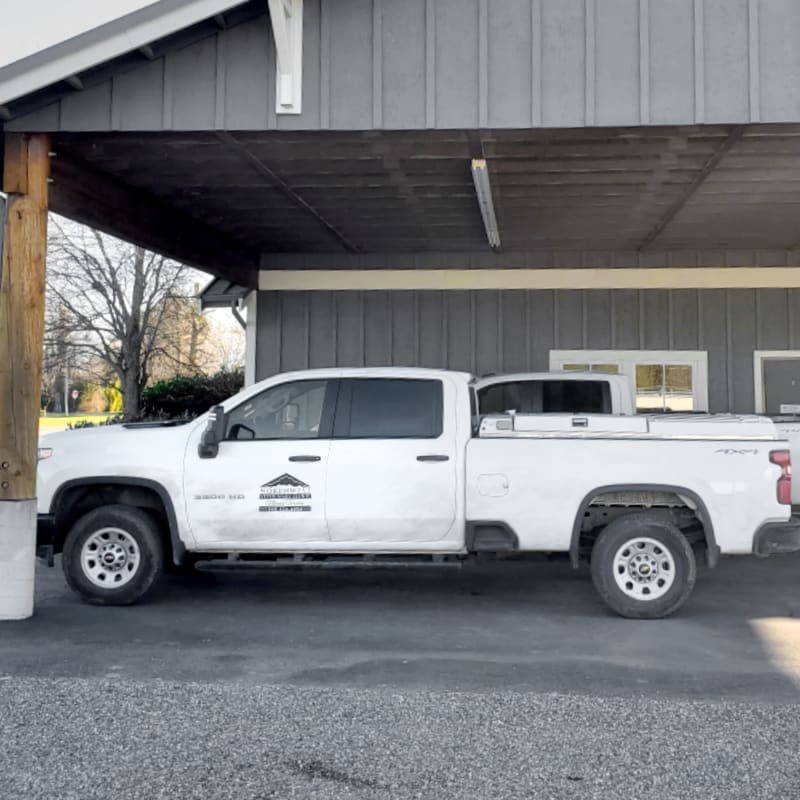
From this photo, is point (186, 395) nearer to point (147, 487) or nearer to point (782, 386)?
point (147, 487)

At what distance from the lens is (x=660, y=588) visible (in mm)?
6824

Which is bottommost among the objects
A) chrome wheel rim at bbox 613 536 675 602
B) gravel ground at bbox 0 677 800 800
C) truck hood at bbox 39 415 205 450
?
gravel ground at bbox 0 677 800 800

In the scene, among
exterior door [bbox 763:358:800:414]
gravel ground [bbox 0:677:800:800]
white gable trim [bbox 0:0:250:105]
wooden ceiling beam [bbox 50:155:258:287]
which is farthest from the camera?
exterior door [bbox 763:358:800:414]

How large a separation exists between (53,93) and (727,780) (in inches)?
264

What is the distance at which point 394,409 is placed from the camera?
7312 mm

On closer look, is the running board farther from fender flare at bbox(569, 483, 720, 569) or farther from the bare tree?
the bare tree

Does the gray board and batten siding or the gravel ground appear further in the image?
the gray board and batten siding

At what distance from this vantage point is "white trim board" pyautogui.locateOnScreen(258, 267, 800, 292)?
12031mm

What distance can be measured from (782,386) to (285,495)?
7959mm

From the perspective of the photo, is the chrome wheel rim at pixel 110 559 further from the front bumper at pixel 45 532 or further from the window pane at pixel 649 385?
the window pane at pixel 649 385

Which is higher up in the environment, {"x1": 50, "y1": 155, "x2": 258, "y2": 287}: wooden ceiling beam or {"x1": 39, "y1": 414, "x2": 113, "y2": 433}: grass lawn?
{"x1": 50, "y1": 155, "x2": 258, "y2": 287}: wooden ceiling beam

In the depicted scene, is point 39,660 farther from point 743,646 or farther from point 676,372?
point 676,372

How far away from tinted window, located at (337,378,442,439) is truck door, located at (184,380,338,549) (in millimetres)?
322

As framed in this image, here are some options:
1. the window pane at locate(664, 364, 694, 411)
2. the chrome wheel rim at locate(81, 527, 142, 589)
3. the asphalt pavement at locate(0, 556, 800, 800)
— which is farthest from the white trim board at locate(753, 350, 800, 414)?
the chrome wheel rim at locate(81, 527, 142, 589)
